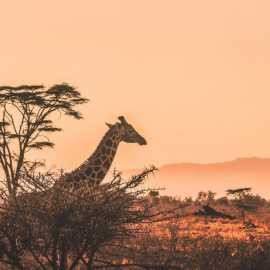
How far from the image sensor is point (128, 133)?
80.4 ft

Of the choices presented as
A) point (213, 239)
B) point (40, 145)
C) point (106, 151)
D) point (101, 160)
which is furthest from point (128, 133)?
point (40, 145)

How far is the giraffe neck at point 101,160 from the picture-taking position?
21156mm

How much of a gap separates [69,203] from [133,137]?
16749mm

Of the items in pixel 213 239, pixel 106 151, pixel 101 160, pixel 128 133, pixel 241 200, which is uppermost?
pixel 128 133

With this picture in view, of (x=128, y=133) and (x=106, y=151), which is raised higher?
(x=128, y=133)

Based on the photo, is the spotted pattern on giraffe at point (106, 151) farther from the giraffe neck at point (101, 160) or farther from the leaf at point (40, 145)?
the leaf at point (40, 145)

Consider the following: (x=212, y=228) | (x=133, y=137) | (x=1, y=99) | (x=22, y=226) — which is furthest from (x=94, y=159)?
(x=22, y=226)

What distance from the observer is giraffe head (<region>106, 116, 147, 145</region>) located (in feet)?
79.4

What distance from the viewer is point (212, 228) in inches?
1104

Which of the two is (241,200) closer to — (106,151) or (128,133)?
(128,133)

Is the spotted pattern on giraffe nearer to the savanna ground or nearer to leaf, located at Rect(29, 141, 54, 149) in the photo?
the savanna ground

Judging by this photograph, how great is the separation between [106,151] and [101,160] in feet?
2.12

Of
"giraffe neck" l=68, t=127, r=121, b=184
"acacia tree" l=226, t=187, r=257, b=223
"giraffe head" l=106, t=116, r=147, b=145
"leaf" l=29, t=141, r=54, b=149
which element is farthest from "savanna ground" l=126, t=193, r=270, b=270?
"leaf" l=29, t=141, r=54, b=149

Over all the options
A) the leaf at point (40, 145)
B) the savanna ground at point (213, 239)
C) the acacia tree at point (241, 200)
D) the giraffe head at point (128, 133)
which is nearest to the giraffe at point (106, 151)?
the giraffe head at point (128, 133)
